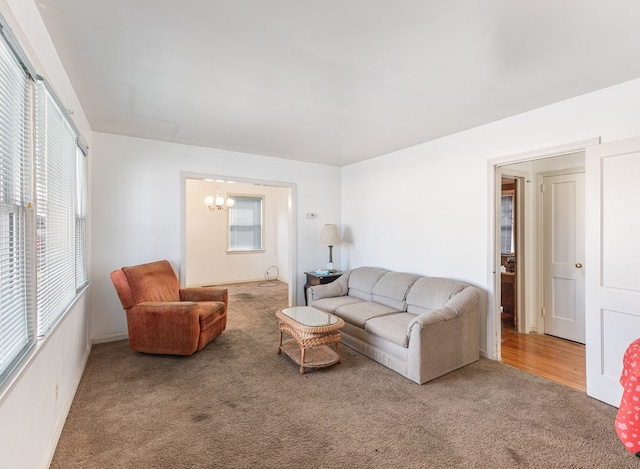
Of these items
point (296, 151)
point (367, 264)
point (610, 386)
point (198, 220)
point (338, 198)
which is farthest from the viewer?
point (198, 220)

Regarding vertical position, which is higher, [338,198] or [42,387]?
[338,198]

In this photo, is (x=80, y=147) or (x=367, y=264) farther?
(x=367, y=264)

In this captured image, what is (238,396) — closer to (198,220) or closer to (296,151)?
(296,151)

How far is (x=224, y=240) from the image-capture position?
755 centimetres

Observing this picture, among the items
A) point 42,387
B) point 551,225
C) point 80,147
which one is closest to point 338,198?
point 551,225

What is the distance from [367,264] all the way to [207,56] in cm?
376

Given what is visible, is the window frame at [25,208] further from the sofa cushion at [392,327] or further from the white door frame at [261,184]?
the sofa cushion at [392,327]

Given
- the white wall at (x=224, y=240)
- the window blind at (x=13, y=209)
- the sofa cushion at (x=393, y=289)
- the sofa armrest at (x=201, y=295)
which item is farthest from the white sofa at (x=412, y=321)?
the white wall at (x=224, y=240)

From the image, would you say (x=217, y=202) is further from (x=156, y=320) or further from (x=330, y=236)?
(x=156, y=320)

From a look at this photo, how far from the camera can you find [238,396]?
2.56 meters

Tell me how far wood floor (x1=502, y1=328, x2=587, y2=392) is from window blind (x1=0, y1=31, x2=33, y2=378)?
392 centimetres

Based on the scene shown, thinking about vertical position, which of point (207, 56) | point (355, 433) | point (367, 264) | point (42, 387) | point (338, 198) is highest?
point (207, 56)

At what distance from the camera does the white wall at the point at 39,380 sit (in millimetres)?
1308

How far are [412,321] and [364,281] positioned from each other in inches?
60.5
